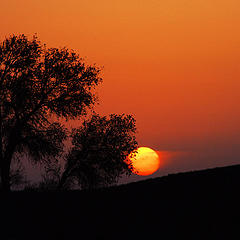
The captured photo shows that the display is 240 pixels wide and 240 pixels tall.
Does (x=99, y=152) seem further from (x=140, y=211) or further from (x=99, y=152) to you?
(x=140, y=211)

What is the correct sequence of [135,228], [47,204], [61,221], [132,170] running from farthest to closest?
1. [132,170]
2. [47,204]
3. [61,221]
4. [135,228]

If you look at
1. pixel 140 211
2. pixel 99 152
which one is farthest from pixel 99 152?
pixel 140 211

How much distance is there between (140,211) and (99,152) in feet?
68.2

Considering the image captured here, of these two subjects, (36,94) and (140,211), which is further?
(36,94)

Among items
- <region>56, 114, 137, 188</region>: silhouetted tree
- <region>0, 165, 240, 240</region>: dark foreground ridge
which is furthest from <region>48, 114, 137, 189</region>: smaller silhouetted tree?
<region>0, 165, 240, 240</region>: dark foreground ridge

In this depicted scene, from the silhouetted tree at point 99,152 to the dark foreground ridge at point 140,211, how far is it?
1500cm

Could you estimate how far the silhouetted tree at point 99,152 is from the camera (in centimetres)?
4109

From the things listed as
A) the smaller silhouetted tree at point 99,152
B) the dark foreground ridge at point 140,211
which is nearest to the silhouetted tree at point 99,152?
the smaller silhouetted tree at point 99,152

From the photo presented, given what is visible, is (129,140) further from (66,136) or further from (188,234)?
(188,234)

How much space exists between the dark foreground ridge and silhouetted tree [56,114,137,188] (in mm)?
15001

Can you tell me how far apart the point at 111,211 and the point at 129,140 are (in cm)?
2072

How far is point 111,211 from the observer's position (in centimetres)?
2162

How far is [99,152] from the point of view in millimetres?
41500

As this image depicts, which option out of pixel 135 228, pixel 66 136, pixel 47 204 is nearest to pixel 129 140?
pixel 66 136
